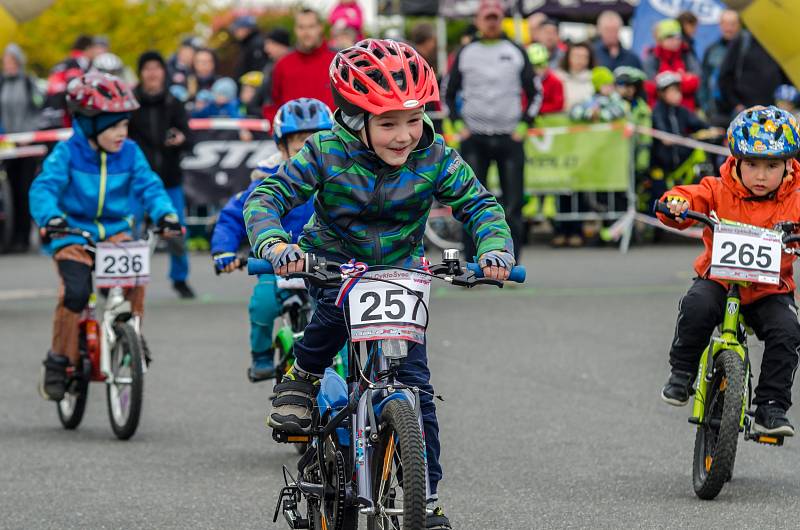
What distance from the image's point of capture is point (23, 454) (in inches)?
347

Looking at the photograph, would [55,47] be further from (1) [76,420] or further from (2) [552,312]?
(1) [76,420]

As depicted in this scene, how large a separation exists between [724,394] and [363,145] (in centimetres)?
227

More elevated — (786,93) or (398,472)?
(786,93)

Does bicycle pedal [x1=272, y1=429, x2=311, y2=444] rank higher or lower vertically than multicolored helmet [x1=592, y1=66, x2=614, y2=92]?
lower

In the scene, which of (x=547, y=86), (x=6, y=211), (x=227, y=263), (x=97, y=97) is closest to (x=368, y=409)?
(x=227, y=263)

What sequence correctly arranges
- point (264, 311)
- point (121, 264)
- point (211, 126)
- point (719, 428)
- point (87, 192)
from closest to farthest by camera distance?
1. point (719, 428)
2. point (264, 311)
3. point (121, 264)
4. point (87, 192)
5. point (211, 126)

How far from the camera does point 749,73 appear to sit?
60.5ft

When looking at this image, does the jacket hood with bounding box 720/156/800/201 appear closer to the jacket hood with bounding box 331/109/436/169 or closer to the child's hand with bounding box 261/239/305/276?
the jacket hood with bounding box 331/109/436/169

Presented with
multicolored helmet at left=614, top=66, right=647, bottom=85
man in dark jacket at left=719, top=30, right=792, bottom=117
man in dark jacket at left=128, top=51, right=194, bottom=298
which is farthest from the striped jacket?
multicolored helmet at left=614, top=66, right=647, bottom=85

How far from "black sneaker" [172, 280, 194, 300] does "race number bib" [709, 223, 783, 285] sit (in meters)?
8.74

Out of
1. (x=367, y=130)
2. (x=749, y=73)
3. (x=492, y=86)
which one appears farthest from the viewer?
(x=749, y=73)

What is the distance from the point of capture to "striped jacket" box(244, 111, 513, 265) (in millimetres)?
5891

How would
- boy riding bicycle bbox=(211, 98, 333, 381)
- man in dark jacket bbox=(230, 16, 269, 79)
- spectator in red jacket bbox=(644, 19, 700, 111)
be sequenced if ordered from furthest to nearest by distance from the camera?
man in dark jacket bbox=(230, 16, 269, 79), spectator in red jacket bbox=(644, 19, 700, 111), boy riding bicycle bbox=(211, 98, 333, 381)

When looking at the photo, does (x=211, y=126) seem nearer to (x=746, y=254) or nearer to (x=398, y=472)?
(x=746, y=254)
